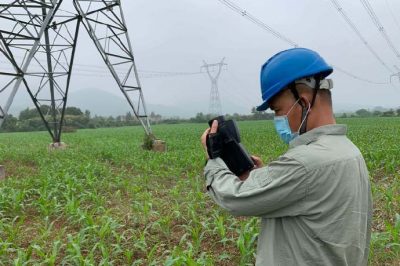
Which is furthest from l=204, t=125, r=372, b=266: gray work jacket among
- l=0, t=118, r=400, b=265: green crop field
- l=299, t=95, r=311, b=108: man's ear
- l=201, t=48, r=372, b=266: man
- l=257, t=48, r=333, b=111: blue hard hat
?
l=0, t=118, r=400, b=265: green crop field

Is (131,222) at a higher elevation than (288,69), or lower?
lower

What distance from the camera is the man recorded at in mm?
1395

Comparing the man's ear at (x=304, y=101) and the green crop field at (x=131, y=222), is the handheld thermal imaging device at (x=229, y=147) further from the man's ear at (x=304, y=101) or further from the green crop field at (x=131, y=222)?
the green crop field at (x=131, y=222)

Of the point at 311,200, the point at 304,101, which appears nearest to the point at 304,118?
the point at 304,101

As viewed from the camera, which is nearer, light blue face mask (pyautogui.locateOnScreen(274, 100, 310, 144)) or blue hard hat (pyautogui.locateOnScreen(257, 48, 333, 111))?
blue hard hat (pyautogui.locateOnScreen(257, 48, 333, 111))

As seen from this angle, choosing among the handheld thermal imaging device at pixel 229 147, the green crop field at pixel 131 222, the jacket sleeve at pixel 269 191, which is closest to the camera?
the jacket sleeve at pixel 269 191

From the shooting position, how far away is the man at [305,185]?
1395 millimetres

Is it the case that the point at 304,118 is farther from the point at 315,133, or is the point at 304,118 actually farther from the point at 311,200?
the point at 311,200

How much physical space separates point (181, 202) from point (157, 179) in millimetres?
2162

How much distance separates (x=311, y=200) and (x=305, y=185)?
7cm

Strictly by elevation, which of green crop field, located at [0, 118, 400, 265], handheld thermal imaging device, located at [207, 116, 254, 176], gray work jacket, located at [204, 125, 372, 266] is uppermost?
handheld thermal imaging device, located at [207, 116, 254, 176]

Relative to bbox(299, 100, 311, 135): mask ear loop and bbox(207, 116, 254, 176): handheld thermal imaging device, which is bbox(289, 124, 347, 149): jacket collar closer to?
bbox(299, 100, 311, 135): mask ear loop

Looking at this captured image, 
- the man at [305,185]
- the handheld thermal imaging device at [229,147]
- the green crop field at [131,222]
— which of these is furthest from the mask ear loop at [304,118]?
the green crop field at [131,222]

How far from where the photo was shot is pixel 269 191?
1409mm
